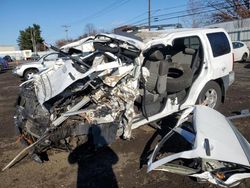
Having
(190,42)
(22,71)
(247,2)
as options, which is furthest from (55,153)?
(247,2)

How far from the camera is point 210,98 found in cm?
629

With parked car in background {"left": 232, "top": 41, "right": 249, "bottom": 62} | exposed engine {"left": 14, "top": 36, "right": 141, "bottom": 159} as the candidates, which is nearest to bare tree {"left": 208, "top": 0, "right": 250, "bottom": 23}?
parked car in background {"left": 232, "top": 41, "right": 249, "bottom": 62}

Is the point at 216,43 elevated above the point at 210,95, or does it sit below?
above

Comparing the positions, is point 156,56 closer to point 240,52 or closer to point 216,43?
point 216,43

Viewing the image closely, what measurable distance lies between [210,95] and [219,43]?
1.16 m

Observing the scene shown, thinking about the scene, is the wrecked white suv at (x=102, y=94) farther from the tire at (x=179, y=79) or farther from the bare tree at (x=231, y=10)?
the bare tree at (x=231, y=10)

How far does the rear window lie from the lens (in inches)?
237

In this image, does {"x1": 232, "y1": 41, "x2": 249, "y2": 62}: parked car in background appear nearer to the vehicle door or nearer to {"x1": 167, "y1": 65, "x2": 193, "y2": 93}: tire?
the vehicle door

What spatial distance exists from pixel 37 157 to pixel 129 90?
70.4 inches

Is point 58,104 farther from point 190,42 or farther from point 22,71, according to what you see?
point 22,71

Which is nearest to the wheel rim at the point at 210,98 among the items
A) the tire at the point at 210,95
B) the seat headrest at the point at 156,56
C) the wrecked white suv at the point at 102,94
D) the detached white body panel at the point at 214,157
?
the tire at the point at 210,95

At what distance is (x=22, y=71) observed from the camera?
15.5 m

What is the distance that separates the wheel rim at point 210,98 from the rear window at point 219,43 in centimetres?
82

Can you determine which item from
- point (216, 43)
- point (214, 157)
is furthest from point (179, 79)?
point (214, 157)
